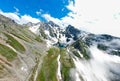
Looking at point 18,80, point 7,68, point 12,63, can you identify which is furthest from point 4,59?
point 18,80

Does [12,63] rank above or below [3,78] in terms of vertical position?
above

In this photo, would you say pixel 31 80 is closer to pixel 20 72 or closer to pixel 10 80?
pixel 20 72

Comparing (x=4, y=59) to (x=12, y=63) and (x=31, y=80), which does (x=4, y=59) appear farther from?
(x=31, y=80)

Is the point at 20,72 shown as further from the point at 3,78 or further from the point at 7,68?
the point at 3,78

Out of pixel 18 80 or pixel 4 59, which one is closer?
pixel 18 80

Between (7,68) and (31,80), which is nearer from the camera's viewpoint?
(7,68)

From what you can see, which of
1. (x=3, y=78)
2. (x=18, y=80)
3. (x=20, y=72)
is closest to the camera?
(x=3, y=78)

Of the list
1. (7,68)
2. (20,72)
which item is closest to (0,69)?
(7,68)

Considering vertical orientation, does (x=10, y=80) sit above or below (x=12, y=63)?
below

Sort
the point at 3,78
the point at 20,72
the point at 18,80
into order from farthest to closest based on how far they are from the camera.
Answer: the point at 20,72 → the point at 18,80 → the point at 3,78
